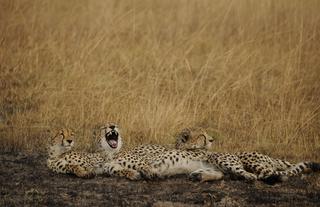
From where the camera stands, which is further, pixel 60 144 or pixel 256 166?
pixel 60 144

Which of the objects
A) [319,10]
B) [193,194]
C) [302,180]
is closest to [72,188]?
[193,194]

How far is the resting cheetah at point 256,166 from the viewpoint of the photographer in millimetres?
6467

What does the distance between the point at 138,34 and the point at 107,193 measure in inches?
195

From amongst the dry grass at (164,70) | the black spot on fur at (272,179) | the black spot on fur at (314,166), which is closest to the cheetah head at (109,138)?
the dry grass at (164,70)

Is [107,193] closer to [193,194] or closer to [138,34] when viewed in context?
[193,194]

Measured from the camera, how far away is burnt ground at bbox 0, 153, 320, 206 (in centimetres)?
594

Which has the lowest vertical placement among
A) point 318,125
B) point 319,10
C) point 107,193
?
point 107,193

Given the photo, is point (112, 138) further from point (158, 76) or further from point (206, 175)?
point (158, 76)

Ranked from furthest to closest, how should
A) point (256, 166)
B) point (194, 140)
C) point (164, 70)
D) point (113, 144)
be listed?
point (164, 70) < point (194, 140) < point (113, 144) < point (256, 166)

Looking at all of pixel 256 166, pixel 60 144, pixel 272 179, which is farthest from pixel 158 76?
pixel 272 179

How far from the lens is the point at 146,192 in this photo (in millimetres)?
6234

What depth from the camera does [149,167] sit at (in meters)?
6.59

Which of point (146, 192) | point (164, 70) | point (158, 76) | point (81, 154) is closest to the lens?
point (146, 192)

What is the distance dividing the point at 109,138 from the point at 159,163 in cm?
51
